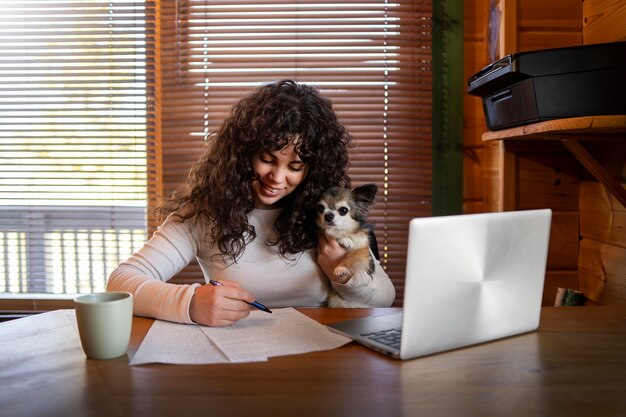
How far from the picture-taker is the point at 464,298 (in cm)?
104

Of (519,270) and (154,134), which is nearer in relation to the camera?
(519,270)

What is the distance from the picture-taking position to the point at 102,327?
1022mm

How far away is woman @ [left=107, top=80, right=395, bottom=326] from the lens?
1.65m

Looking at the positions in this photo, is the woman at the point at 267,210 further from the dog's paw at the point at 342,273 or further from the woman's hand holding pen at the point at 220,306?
the woman's hand holding pen at the point at 220,306

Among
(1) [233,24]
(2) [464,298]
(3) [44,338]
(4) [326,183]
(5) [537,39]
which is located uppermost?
(1) [233,24]

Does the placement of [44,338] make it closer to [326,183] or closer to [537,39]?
[326,183]

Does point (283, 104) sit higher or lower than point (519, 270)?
higher

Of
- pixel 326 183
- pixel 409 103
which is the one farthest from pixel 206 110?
pixel 326 183

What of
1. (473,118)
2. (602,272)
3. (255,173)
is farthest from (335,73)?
(602,272)

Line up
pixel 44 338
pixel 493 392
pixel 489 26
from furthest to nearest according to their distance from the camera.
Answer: pixel 489 26
pixel 44 338
pixel 493 392

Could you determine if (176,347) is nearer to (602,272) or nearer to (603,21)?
(602,272)

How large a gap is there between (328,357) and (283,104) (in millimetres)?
834

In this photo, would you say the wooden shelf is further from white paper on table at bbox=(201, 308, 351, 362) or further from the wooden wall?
white paper on table at bbox=(201, 308, 351, 362)

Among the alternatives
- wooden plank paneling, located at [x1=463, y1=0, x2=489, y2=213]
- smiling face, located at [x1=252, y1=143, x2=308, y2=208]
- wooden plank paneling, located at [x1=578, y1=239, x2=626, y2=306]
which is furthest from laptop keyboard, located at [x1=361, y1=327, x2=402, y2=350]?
wooden plank paneling, located at [x1=463, y1=0, x2=489, y2=213]
